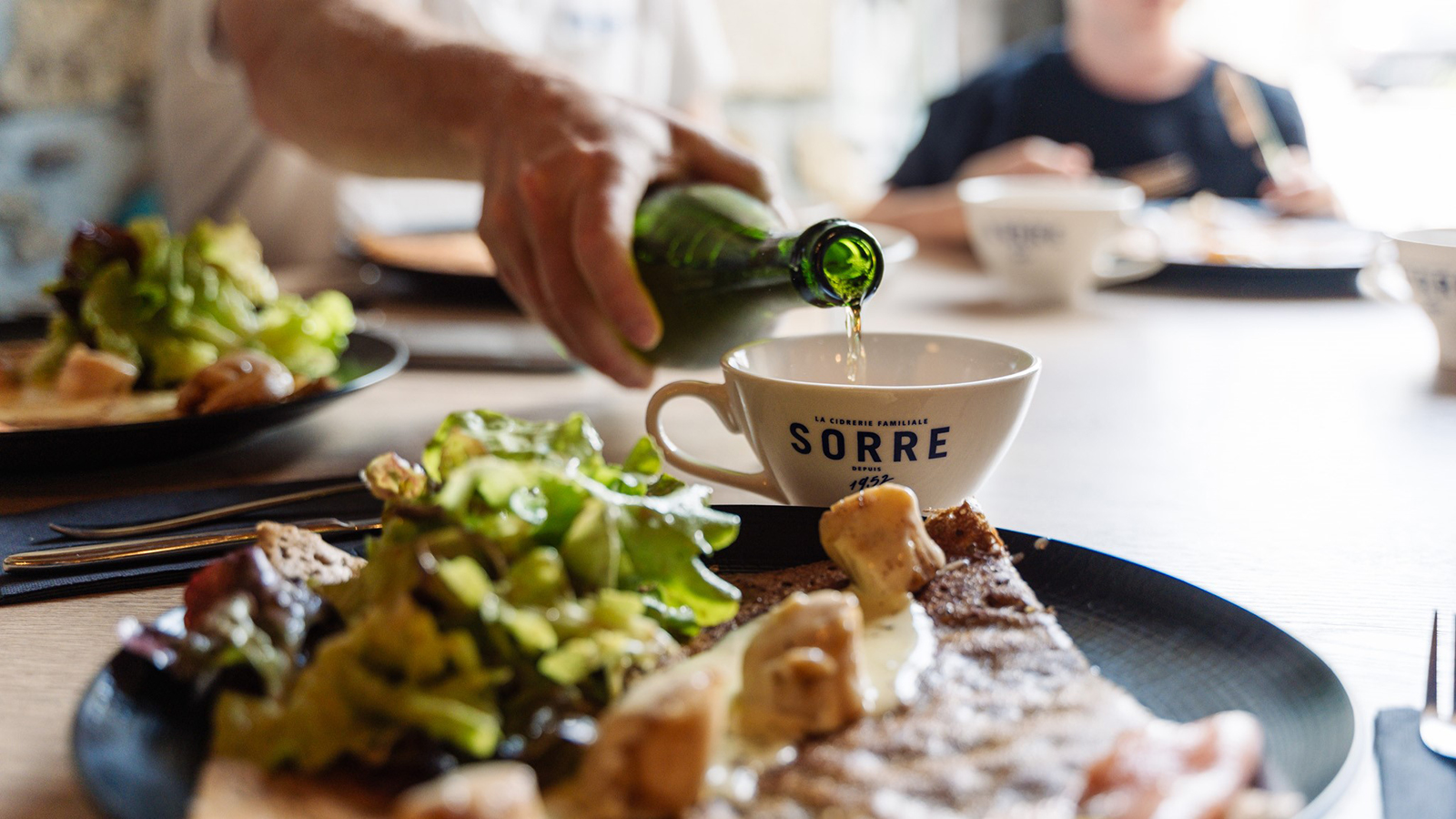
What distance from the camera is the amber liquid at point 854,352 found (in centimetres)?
94

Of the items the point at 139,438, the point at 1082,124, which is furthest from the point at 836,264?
the point at 1082,124

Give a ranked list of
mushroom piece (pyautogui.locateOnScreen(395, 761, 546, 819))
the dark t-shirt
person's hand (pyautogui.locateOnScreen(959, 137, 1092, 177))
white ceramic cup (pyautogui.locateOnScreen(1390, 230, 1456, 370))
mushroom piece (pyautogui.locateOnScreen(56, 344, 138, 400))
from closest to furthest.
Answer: mushroom piece (pyautogui.locateOnScreen(395, 761, 546, 819)), mushroom piece (pyautogui.locateOnScreen(56, 344, 138, 400)), white ceramic cup (pyautogui.locateOnScreen(1390, 230, 1456, 370)), person's hand (pyautogui.locateOnScreen(959, 137, 1092, 177)), the dark t-shirt

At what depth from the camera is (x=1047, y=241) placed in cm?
192

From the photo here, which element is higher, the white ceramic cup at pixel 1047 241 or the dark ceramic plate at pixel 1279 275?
the white ceramic cup at pixel 1047 241

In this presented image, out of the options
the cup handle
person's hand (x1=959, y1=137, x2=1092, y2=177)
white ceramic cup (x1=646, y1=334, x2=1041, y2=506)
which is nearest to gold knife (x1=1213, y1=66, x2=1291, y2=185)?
person's hand (x1=959, y1=137, x2=1092, y2=177)

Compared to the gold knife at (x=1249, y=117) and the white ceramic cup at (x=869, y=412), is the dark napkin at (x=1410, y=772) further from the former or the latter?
the gold knife at (x=1249, y=117)

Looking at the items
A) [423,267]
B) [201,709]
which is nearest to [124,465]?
[201,709]

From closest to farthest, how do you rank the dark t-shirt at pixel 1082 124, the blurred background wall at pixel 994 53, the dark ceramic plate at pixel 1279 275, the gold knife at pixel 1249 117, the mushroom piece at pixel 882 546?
the mushroom piece at pixel 882 546 → the dark ceramic plate at pixel 1279 275 → the gold knife at pixel 1249 117 → the dark t-shirt at pixel 1082 124 → the blurred background wall at pixel 994 53

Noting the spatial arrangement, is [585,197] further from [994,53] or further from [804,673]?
[994,53]

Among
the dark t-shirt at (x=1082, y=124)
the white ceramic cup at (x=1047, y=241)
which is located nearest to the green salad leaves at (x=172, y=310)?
the white ceramic cup at (x=1047, y=241)

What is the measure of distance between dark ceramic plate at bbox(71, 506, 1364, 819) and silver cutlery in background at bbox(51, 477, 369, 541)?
0.95ft

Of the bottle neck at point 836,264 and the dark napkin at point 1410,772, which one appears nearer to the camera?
the dark napkin at point 1410,772

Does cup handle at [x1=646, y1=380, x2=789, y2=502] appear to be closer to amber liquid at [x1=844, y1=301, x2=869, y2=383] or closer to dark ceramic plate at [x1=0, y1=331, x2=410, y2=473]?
amber liquid at [x1=844, y1=301, x2=869, y2=383]

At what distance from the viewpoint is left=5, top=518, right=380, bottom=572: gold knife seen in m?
0.82
